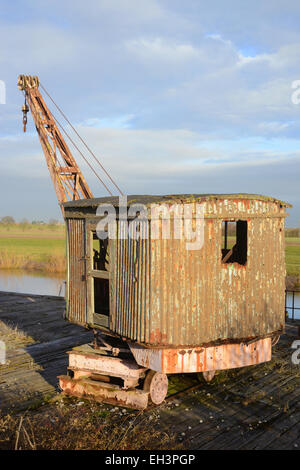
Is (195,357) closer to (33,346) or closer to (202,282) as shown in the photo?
(202,282)

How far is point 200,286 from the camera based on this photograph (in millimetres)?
6758

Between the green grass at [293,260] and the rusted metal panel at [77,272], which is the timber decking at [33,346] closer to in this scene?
the rusted metal panel at [77,272]

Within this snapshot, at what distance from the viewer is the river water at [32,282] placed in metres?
28.0

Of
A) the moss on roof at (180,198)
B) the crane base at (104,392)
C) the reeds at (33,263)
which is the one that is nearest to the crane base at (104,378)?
the crane base at (104,392)

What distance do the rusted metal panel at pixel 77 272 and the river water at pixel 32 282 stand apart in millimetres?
18020

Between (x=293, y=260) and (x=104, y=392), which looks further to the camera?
(x=293, y=260)

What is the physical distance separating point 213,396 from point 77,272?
3.65 meters

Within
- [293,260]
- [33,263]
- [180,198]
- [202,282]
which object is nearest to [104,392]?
[202,282]

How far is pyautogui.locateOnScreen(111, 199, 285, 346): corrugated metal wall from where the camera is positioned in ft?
21.6

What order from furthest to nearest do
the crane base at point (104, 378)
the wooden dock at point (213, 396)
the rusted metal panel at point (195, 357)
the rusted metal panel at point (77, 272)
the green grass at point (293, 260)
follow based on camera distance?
the green grass at point (293, 260) < the rusted metal panel at point (77, 272) < the crane base at point (104, 378) < the rusted metal panel at point (195, 357) < the wooden dock at point (213, 396)

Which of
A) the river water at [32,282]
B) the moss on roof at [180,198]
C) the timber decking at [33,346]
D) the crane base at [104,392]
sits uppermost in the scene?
the moss on roof at [180,198]

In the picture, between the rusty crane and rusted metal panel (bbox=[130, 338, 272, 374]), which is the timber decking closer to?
the rusty crane
